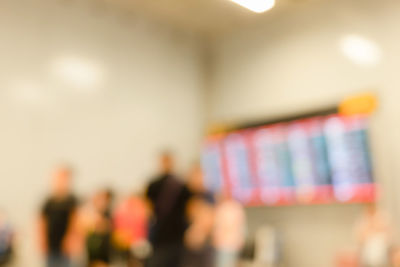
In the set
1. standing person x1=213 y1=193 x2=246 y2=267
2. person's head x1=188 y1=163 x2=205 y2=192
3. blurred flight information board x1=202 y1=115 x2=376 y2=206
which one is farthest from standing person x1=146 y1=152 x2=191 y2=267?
blurred flight information board x1=202 y1=115 x2=376 y2=206

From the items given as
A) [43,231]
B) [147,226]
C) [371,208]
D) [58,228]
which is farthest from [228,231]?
[43,231]

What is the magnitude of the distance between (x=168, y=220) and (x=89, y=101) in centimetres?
156

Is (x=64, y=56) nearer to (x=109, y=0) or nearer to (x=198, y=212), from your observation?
(x=109, y=0)

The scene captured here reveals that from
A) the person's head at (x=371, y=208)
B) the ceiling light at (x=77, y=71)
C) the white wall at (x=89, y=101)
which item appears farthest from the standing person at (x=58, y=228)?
the person's head at (x=371, y=208)

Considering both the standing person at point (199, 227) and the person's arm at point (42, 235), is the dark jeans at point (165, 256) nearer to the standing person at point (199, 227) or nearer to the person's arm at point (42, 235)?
the standing person at point (199, 227)

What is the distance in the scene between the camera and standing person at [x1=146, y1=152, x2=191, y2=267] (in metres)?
4.73

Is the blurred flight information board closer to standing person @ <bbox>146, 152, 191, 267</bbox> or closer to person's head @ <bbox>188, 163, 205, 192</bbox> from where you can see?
person's head @ <bbox>188, 163, 205, 192</bbox>

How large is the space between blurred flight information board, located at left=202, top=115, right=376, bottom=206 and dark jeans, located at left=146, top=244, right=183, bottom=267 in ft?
2.93

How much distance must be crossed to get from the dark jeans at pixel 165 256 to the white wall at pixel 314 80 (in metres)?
1.12

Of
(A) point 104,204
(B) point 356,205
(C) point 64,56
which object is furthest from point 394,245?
(C) point 64,56

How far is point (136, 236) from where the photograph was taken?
4.95 m

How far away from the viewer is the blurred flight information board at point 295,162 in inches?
171

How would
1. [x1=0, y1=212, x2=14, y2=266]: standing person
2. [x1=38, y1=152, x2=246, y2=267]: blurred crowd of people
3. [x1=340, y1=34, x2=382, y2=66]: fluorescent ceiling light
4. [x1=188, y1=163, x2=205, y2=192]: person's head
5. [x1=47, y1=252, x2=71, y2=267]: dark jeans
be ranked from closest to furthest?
[x1=0, y1=212, x2=14, y2=266]: standing person, [x1=47, y1=252, x2=71, y2=267]: dark jeans, [x1=38, y1=152, x2=246, y2=267]: blurred crowd of people, [x1=340, y1=34, x2=382, y2=66]: fluorescent ceiling light, [x1=188, y1=163, x2=205, y2=192]: person's head

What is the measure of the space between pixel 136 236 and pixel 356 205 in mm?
2342
